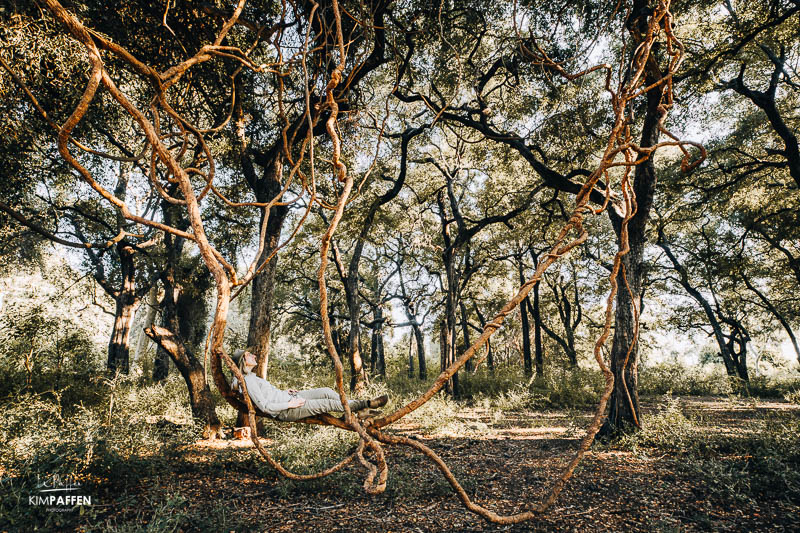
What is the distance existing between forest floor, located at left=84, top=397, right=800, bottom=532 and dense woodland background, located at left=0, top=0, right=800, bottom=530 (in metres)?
0.07

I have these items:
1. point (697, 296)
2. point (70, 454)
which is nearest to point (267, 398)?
point (70, 454)

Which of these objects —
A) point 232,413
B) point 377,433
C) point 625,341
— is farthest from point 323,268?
point 232,413

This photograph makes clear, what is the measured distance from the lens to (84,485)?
3.96 m

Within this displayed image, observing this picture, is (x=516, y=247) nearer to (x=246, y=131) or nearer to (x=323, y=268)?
(x=246, y=131)

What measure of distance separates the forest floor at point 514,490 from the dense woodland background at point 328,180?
0.07m

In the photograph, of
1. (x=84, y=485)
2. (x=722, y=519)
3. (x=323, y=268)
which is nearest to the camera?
(x=323, y=268)

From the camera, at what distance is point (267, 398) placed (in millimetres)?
2953

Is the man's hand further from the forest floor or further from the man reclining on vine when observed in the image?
the forest floor

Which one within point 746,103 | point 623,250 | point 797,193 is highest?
point 746,103

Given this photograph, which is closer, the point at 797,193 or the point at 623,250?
the point at 623,250

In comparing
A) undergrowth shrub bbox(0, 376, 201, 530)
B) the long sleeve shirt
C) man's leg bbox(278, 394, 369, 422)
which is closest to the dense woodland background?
undergrowth shrub bbox(0, 376, 201, 530)

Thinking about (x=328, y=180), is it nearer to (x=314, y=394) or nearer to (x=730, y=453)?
(x=314, y=394)

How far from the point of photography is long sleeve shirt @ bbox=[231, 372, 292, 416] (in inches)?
112

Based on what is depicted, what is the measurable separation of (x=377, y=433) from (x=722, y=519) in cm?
400
